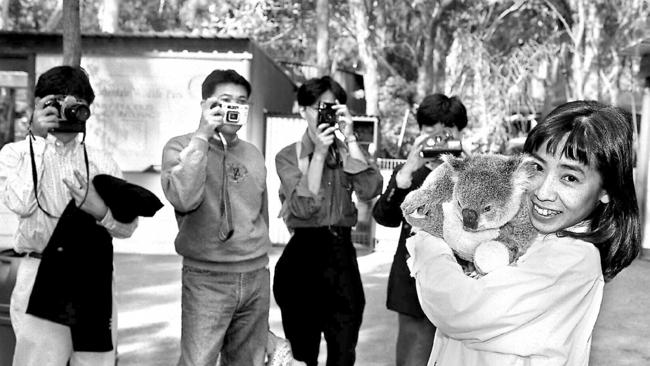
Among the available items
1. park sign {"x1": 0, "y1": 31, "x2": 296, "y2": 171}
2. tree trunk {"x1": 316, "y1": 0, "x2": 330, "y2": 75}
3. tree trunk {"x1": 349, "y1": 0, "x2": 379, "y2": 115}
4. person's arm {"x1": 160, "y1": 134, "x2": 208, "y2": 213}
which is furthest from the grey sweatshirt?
tree trunk {"x1": 349, "y1": 0, "x2": 379, "y2": 115}

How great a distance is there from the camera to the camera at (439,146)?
4.14 meters

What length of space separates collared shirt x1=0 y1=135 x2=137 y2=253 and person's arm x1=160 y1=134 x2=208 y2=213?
0.76ft

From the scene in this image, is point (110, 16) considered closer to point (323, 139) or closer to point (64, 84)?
point (323, 139)

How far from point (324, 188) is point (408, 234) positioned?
563 mm

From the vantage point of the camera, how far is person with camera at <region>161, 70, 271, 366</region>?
3770 millimetres

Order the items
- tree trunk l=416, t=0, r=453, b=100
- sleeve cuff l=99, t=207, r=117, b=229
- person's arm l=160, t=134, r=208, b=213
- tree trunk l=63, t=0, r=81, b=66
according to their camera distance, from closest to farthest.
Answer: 1. sleeve cuff l=99, t=207, r=117, b=229
2. person's arm l=160, t=134, r=208, b=213
3. tree trunk l=63, t=0, r=81, b=66
4. tree trunk l=416, t=0, r=453, b=100

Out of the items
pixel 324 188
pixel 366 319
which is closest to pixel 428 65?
pixel 366 319

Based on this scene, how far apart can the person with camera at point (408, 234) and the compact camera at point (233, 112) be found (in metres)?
0.93

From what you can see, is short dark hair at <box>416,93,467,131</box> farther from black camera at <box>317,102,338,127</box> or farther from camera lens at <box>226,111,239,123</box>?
camera lens at <box>226,111,239,123</box>

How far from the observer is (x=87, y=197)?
3467 mm

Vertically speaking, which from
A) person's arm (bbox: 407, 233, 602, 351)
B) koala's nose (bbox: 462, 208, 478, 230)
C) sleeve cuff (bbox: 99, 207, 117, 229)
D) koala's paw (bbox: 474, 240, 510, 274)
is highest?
koala's nose (bbox: 462, 208, 478, 230)

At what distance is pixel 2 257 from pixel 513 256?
254 centimetres

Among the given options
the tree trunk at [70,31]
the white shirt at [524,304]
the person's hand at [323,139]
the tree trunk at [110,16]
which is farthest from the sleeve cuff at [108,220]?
the tree trunk at [110,16]

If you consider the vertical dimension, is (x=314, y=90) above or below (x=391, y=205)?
above
